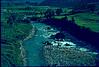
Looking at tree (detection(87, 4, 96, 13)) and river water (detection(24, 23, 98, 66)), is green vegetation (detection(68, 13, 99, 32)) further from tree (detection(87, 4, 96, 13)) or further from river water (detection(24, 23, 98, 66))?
river water (detection(24, 23, 98, 66))

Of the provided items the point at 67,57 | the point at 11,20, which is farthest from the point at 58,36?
the point at 11,20

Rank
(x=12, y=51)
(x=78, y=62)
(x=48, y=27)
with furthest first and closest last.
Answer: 1. (x=48, y=27)
2. (x=12, y=51)
3. (x=78, y=62)

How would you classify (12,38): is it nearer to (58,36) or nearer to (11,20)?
(58,36)

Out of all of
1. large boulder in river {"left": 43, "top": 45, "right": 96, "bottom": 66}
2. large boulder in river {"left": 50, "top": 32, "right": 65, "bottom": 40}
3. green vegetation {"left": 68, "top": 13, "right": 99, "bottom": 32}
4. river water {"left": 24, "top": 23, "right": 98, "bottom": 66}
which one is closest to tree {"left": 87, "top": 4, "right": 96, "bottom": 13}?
green vegetation {"left": 68, "top": 13, "right": 99, "bottom": 32}

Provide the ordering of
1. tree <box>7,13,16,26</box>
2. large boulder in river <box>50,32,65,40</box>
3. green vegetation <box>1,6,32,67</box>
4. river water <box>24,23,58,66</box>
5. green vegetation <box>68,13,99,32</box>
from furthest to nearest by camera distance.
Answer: tree <box>7,13,16,26</box>
green vegetation <box>68,13,99,32</box>
large boulder in river <box>50,32,65,40</box>
green vegetation <box>1,6,32,67</box>
river water <box>24,23,58,66</box>

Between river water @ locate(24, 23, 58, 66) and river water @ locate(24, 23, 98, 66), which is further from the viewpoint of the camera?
river water @ locate(24, 23, 98, 66)

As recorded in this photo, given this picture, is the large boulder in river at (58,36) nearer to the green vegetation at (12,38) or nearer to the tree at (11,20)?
the green vegetation at (12,38)

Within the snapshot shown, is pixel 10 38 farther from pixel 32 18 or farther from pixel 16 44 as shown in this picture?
pixel 32 18

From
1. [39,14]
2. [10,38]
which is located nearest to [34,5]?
[39,14]
